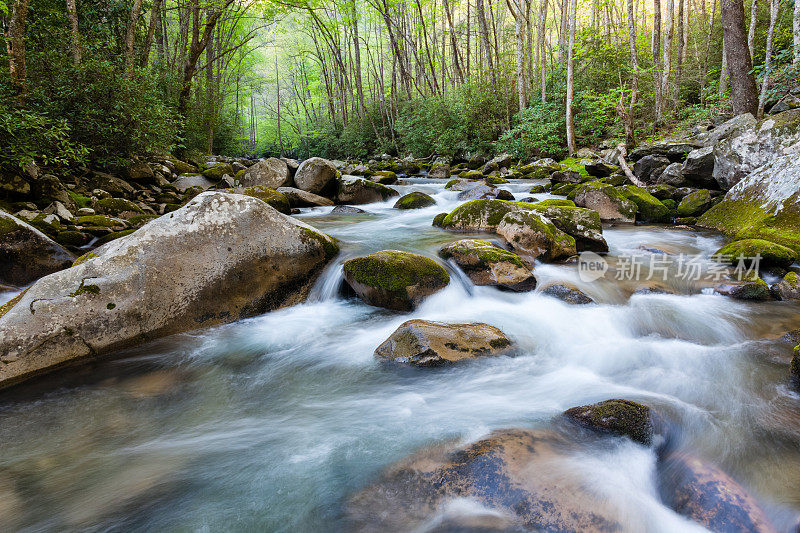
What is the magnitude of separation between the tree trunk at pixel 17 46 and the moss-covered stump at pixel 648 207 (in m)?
12.2

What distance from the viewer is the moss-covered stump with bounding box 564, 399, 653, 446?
8.20 feet

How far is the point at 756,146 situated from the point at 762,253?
3.93 meters

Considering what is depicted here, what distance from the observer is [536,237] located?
20.5 ft

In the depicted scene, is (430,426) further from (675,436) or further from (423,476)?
(675,436)

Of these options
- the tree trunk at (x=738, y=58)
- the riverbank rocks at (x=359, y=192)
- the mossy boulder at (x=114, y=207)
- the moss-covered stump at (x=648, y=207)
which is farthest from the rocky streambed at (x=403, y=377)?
the riverbank rocks at (x=359, y=192)

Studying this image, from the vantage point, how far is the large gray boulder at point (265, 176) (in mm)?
11625

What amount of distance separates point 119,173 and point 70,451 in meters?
9.33

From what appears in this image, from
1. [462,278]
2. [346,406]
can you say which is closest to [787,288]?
[462,278]

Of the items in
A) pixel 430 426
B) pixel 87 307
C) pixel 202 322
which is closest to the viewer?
pixel 430 426

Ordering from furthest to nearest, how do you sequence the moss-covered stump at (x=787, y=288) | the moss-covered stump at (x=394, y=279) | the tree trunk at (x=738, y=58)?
the tree trunk at (x=738, y=58), the moss-covered stump at (x=394, y=279), the moss-covered stump at (x=787, y=288)

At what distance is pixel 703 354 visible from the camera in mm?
3824

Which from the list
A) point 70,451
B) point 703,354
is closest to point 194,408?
point 70,451

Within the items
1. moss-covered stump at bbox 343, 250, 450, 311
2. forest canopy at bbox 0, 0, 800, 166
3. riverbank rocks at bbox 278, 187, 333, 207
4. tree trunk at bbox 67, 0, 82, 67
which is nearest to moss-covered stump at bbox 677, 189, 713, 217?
forest canopy at bbox 0, 0, 800, 166

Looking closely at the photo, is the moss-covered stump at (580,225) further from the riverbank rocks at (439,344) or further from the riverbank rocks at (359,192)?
the riverbank rocks at (359,192)
